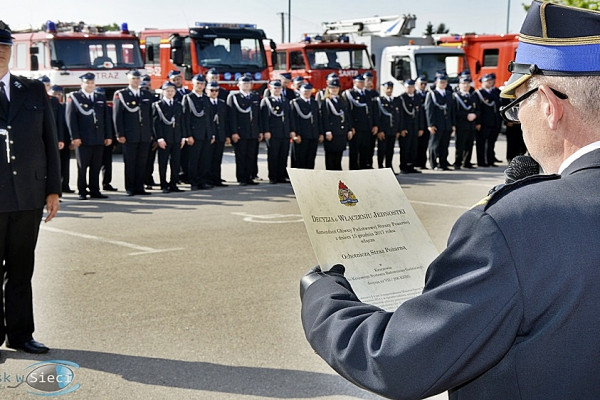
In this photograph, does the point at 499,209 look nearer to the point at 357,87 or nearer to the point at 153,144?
the point at 153,144

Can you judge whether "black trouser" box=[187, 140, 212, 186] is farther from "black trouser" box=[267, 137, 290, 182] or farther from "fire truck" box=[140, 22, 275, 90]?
"fire truck" box=[140, 22, 275, 90]

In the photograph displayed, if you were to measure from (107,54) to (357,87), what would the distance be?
6.11 metres

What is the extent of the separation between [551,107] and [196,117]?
12.5 meters

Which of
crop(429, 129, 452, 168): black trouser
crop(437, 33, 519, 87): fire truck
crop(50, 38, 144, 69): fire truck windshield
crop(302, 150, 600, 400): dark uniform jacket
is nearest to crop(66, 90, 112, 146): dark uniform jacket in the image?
crop(50, 38, 144, 69): fire truck windshield

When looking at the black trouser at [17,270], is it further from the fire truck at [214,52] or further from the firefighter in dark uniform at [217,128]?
the fire truck at [214,52]

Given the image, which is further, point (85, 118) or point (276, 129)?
point (276, 129)

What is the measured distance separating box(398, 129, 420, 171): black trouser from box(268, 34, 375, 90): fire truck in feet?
19.1

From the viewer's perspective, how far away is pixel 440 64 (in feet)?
79.5

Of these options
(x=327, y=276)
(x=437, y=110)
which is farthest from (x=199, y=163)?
(x=327, y=276)

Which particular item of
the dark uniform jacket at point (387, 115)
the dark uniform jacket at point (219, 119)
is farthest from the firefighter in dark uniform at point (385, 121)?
the dark uniform jacket at point (219, 119)

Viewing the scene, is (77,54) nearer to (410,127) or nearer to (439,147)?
(410,127)

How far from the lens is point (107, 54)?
18.6m

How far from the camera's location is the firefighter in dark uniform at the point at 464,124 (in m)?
17.3

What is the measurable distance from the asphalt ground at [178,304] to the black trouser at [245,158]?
3.04 meters
